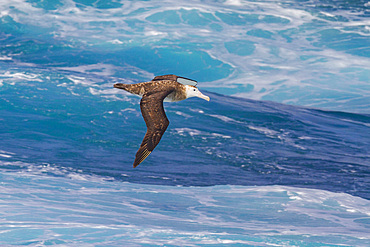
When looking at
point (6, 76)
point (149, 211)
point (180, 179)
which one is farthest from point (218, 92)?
point (149, 211)

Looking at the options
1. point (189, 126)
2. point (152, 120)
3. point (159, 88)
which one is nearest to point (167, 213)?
point (159, 88)

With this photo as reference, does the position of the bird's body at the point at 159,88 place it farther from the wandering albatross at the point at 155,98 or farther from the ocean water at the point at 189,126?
the ocean water at the point at 189,126

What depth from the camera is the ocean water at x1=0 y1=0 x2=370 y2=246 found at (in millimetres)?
16312

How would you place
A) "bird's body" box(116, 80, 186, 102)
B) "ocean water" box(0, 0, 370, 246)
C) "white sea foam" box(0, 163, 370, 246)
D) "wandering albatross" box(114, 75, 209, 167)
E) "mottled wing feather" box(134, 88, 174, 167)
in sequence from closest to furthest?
"mottled wing feather" box(134, 88, 174, 167)
"wandering albatross" box(114, 75, 209, 167)
"bird's body" box(116, 80, 186, 102)
"white sea foam" box(0, 163, 370, 246)
"ocean water" box(0, 0, 370, 246)

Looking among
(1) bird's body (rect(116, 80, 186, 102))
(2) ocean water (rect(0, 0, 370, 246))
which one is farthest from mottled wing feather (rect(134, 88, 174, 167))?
(2) ocean water (rect(0, 0, 370, 246))

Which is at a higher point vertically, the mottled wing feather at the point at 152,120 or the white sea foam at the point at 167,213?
the mottled wing feather at the point at 152,120

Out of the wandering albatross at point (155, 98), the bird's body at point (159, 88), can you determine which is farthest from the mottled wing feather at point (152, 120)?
the bird's body at point (159, 88)

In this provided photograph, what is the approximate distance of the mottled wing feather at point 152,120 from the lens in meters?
9.77

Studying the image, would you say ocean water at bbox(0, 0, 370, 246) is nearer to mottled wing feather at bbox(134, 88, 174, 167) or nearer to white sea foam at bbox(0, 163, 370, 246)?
white sea foam at bbox(0, 163, 370, 246)

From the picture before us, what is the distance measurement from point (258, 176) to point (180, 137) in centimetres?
560

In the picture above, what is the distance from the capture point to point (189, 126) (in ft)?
90.8

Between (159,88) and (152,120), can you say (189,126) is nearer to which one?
(159,88)

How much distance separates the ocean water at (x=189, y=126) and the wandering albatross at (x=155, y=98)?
3989 mm

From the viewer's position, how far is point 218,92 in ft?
120
